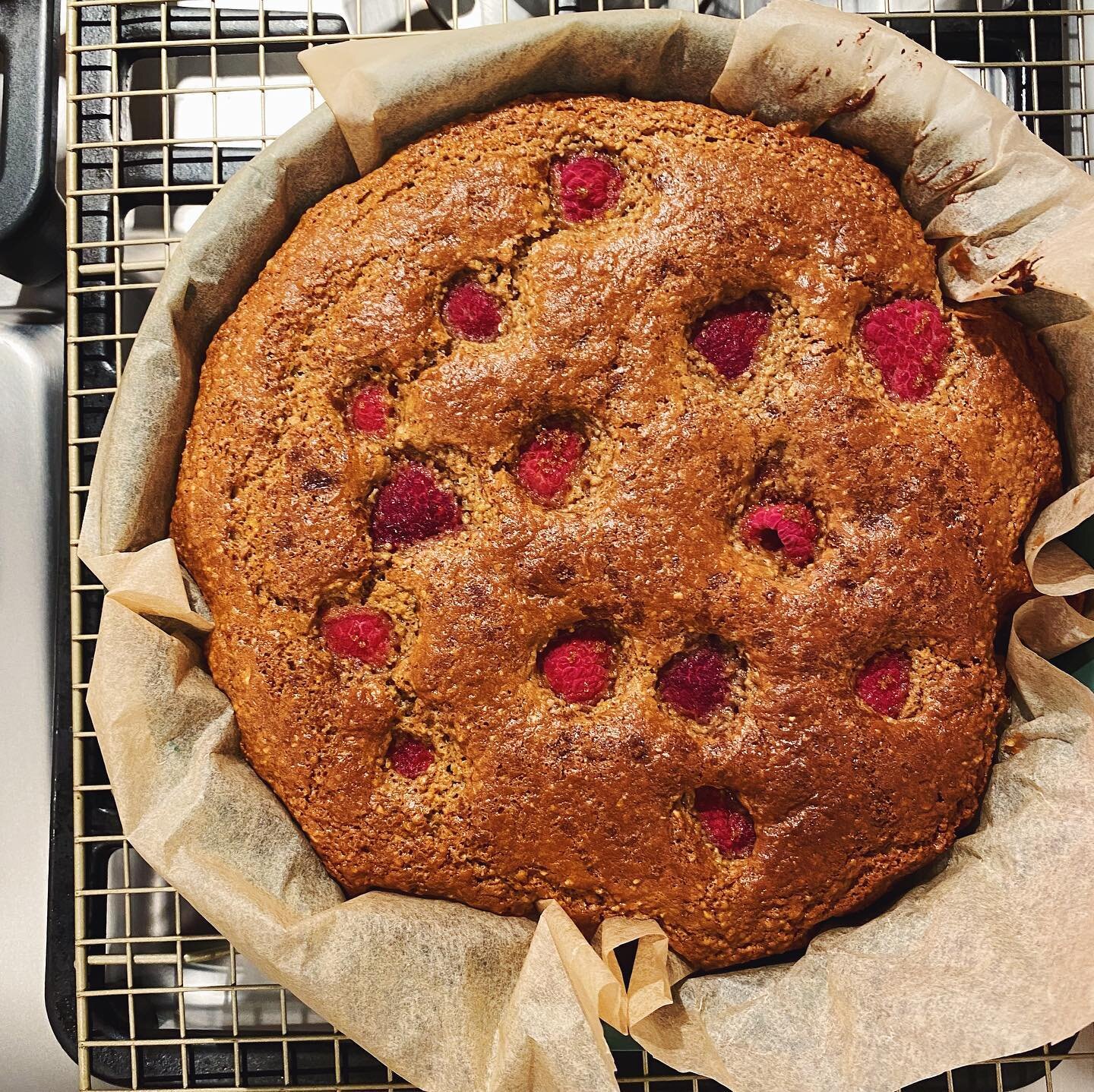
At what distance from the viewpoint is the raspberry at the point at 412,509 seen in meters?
1.30

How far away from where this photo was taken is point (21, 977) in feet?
5.82

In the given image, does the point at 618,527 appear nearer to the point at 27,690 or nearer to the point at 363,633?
the point at 363,633

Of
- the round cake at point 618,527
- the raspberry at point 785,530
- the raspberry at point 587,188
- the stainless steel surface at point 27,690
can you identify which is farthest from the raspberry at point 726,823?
the stainless steel surface at point 27,690

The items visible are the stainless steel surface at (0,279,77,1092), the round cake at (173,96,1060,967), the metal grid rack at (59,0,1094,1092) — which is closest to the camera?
the round cake at (173,96,1060,967)

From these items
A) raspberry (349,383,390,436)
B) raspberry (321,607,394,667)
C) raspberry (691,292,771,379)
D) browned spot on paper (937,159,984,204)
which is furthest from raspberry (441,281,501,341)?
browned spot on paper (937,159,984,204)

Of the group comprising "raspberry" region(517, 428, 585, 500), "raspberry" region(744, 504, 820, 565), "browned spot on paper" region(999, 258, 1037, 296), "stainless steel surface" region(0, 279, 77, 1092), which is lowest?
"stainless steel surface" region(0, 279, 77, 1092)

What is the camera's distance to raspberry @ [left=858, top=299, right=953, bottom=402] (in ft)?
4.38

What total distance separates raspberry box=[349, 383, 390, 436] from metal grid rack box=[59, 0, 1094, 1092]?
410 millimetres

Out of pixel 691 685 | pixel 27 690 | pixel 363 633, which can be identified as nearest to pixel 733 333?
pixel 691 685

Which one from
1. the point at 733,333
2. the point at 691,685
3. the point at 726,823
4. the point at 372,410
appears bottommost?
the point at 726,823

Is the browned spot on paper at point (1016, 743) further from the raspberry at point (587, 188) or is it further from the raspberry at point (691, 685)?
the raspberry at point (587, 188)

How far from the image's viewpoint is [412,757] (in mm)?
1329

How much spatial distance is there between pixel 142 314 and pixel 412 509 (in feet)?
2.32

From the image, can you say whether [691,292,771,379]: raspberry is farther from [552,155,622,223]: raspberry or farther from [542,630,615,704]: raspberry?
[542,630,615,704]: raspberry
